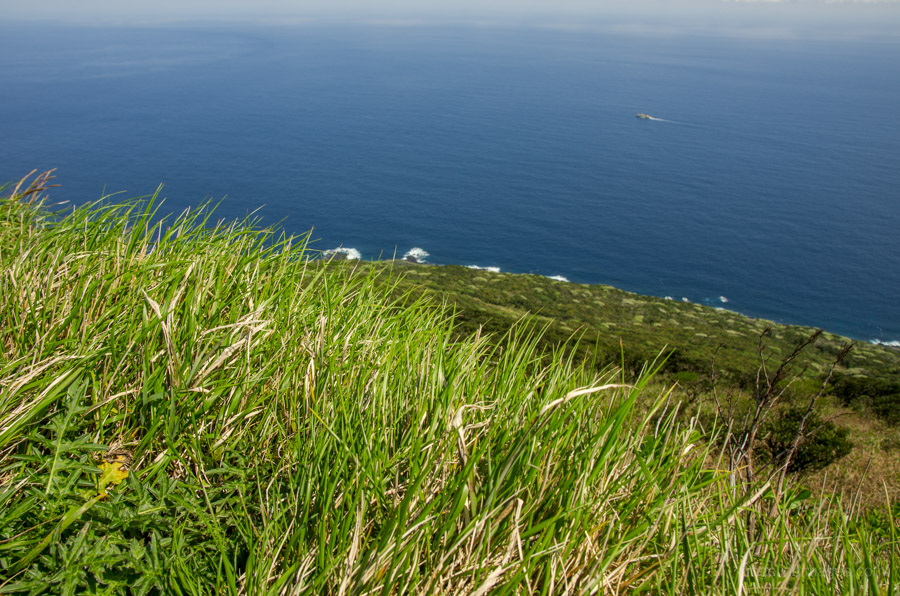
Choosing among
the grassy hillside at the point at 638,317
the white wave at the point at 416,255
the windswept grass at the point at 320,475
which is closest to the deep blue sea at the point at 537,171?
the white wave at the point at 416,255

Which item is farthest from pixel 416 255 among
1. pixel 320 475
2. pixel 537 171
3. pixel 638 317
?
pixel 320 475

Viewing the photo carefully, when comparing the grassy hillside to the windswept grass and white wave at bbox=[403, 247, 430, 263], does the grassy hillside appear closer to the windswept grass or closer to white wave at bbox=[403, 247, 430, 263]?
white wave at bbox=[403, 247, 430, 263]

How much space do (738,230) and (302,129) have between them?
87.2 metres

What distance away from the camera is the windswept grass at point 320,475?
1453 mm

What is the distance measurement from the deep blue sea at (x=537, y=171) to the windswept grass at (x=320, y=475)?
46.9m

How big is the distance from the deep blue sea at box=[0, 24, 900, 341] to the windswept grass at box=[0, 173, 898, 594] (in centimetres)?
4688

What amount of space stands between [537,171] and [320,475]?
324 ft

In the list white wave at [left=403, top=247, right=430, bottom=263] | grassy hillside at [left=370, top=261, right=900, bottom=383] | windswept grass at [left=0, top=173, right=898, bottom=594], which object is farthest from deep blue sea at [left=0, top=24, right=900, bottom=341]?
windswept grass at [left=0, top=173, right=898, bottom=594]

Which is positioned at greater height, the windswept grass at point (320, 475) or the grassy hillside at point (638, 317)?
the windswept grass at point (320, 475)

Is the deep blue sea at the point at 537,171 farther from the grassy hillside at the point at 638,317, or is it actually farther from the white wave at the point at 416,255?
the grassy hillside at the point at 638,317

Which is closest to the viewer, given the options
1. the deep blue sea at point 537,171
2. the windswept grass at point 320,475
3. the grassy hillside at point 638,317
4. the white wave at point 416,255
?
the windswept grass at point 320,475

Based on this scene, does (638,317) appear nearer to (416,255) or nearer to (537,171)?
(416,255)

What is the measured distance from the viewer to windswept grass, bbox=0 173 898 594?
1.45 meters

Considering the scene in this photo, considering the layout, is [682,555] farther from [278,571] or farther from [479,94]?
[479,94]
